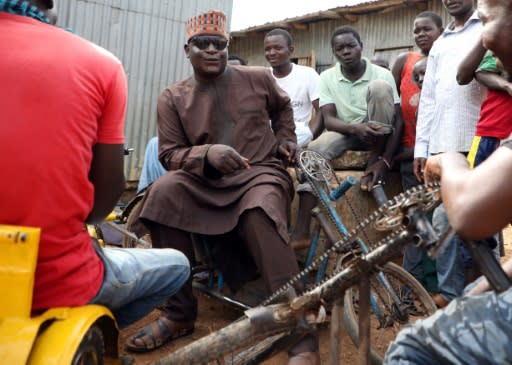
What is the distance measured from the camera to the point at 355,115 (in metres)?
4.66

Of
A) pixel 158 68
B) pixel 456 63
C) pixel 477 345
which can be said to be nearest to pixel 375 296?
pixel 456 63

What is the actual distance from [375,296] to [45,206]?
216 cm

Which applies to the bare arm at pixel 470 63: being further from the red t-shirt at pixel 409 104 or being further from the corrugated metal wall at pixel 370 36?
the corrugated metal wall at pixel 370 36

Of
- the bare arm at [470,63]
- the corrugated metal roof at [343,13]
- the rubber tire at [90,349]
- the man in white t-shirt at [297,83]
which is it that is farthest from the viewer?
the corrugated metal roof at [343,13]

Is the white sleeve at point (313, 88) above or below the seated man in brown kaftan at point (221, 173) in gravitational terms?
above

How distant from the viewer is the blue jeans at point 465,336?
1193mm

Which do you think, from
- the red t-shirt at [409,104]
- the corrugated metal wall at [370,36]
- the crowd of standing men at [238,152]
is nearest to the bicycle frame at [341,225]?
the crowd of standing men at [238,152]

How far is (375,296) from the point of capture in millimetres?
3109

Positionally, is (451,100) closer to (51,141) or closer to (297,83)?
(297,83)

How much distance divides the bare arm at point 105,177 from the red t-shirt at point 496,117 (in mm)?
2276

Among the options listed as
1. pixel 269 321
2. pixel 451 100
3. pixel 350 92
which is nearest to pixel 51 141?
pixel 269 321

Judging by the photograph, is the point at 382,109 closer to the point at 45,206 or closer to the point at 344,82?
the point at 344,82

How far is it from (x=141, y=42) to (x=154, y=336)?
17.3 ft

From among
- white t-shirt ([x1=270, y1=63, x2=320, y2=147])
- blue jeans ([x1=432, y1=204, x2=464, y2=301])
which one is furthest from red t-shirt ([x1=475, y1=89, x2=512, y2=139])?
white t-shirt ([x1=270, y1=63, x2=320, y2=147])
